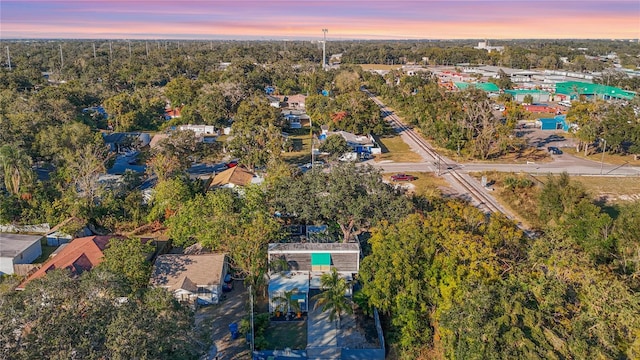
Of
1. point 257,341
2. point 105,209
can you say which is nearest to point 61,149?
point 105,209

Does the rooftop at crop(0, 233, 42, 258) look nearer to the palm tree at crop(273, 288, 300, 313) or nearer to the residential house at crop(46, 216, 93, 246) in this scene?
the residential house at crop(46, 216, 93, 246)

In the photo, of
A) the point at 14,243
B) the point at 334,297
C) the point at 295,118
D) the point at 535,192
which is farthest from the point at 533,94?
the point at 14,243

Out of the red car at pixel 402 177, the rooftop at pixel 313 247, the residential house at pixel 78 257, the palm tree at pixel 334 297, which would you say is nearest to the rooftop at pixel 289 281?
the palm tree at pixel 334 297

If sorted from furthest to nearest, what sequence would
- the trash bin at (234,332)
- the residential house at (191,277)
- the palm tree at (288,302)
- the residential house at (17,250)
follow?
the residential house at (17,250), the residential house at (191,277), the palm tree at (288,302), the trash bin at (234,332)

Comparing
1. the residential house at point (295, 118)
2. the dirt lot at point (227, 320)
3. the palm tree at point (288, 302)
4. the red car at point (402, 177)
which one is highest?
the residential house at point (295, 118)

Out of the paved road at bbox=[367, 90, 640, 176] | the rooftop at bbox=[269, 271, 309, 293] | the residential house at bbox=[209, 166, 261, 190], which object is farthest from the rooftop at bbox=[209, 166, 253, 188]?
the paved road at bbox=[367, 90, 640, 176]

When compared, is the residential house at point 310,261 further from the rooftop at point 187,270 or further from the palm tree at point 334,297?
the rooftop at point 187,270

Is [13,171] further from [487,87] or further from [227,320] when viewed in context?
[487,87]
